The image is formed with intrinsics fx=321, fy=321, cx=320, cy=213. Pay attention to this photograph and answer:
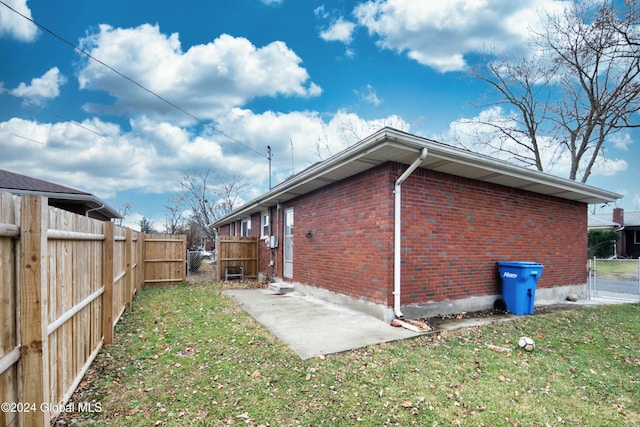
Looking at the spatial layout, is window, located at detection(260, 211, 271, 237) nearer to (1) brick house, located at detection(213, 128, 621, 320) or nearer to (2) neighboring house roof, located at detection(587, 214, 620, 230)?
(1) brick house, located at detection(213, 128, 621, 320)

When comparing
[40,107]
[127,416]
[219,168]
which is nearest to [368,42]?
[40,107]

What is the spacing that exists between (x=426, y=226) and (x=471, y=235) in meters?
1.39

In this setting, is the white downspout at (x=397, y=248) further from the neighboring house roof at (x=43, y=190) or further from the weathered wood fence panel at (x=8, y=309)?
the neighboring house roof at (x=43, y=190)

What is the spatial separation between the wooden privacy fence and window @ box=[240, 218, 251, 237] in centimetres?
1247

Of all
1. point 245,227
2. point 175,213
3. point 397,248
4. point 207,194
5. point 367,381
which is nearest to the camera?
point 367,381

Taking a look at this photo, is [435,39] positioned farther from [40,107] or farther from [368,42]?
[40,107]

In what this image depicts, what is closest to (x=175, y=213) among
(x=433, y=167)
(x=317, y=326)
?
(x=317, y=326)

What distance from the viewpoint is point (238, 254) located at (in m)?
13.8

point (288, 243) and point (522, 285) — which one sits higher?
point (288, 243)

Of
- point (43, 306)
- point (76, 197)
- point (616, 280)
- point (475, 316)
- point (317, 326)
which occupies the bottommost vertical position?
point (616, 280)

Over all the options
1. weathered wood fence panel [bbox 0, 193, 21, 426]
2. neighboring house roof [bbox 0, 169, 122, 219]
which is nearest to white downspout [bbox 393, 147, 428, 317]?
weathered wood fence panel [bbox 0, 193, 21, 426]

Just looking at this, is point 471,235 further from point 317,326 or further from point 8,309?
point 8,309

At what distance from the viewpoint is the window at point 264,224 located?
13.2 m

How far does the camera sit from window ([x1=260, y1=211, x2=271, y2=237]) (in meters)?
13.2
